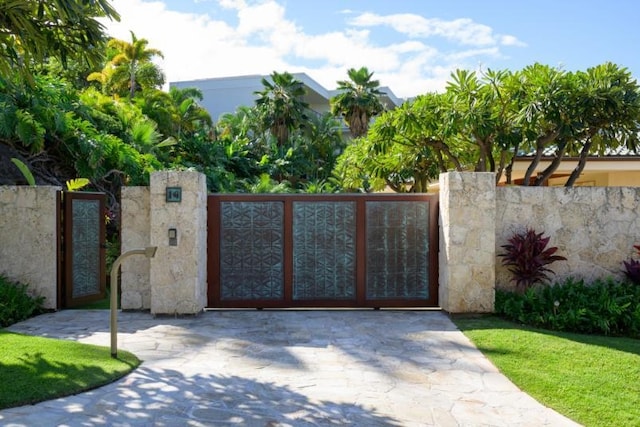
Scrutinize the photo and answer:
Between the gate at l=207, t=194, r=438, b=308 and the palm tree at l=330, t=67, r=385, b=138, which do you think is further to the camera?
the palm tree at l=330, t=67, r=385, b=138

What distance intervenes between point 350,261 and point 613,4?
674 centimetres

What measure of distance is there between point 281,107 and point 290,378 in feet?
86.2

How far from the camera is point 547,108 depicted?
32.5ft

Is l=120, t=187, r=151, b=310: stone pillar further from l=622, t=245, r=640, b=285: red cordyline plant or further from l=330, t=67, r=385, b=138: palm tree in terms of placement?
l=330, t=67, r=385, b=138: palm tree

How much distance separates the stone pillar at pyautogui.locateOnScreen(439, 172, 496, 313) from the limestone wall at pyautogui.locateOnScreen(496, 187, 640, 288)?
628 mm

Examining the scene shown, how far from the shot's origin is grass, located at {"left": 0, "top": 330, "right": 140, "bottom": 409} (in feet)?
15.3

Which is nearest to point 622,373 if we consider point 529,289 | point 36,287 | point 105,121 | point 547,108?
point 529,289

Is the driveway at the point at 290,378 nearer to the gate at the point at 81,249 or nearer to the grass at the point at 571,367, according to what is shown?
the grass at the point at 571,367

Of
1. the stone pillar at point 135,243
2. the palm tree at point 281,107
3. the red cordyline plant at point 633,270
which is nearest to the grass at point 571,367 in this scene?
the red cordyline plant at point 633,270

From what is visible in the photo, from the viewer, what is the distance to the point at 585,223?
894 centimetres

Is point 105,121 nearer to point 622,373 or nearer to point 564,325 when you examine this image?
point 564,325

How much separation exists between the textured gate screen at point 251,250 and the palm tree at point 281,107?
22.3 metres

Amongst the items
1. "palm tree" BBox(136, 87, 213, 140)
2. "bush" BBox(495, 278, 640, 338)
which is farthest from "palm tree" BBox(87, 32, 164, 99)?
"bush" BBox(495, 278, 640, 338)

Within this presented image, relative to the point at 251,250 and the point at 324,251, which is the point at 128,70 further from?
the point at 324,251
